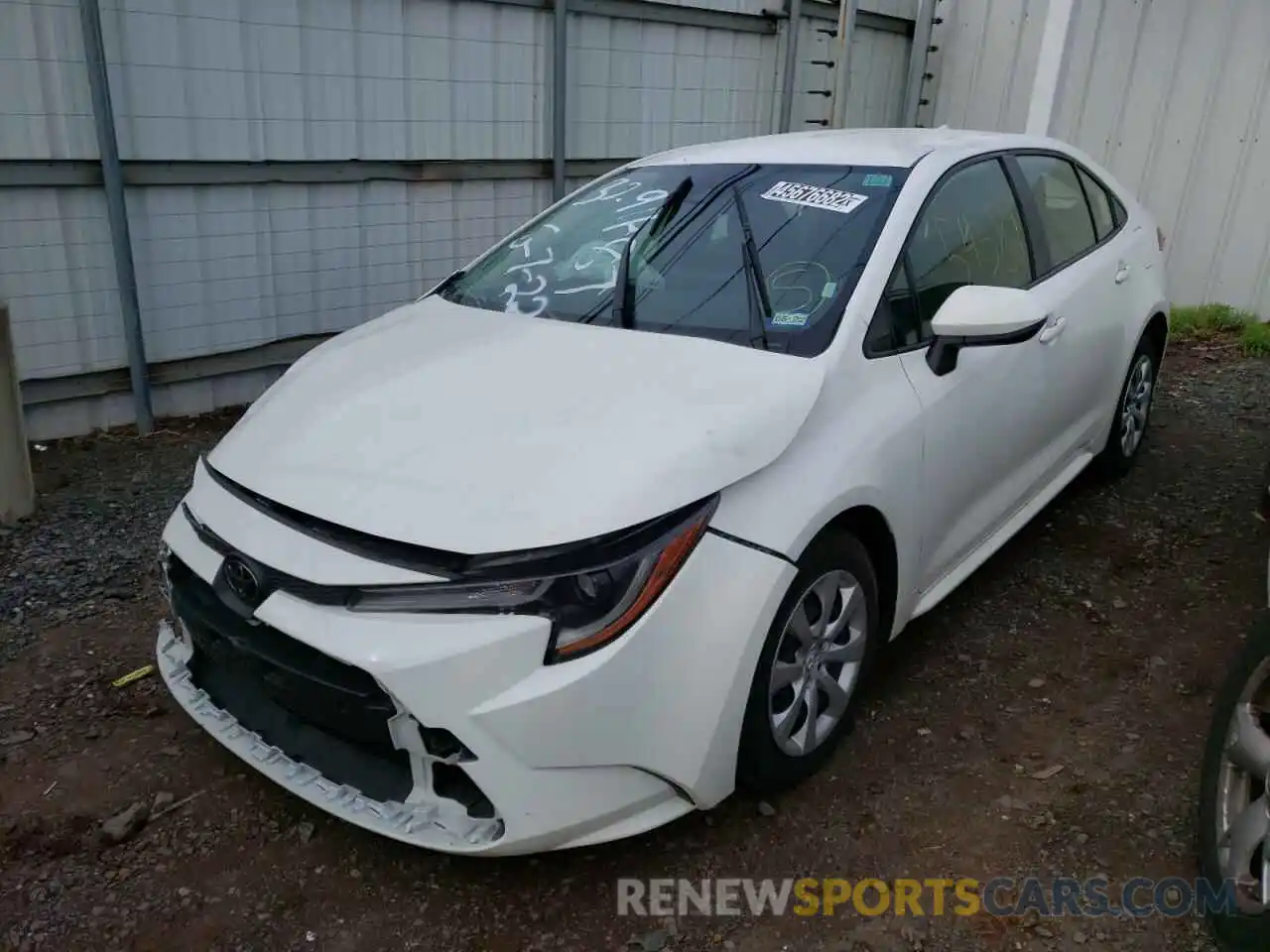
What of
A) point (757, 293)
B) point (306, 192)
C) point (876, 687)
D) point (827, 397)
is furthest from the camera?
point (306, 192)

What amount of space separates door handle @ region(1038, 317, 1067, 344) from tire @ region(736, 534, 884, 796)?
127 cm

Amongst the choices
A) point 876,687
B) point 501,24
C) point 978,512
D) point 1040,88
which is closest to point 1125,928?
point 876,687

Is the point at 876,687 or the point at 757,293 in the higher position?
the point at 757,293

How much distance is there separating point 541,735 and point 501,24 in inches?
201

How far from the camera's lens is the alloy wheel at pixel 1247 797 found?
82.0 inches

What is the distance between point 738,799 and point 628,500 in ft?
3.29

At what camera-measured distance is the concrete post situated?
4.03 meters

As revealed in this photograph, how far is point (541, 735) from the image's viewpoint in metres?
2.04

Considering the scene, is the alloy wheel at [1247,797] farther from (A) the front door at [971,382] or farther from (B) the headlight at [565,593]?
(B) the headlight at [565,593]

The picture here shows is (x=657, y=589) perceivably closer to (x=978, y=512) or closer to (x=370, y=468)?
(x=370, y=468)

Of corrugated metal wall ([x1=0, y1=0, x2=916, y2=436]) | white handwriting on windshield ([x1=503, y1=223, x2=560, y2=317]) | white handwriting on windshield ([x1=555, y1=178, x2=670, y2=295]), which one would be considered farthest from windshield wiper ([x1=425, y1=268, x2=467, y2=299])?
corrugated metal wall ([x1=0, y1=0, x2=916, y2=436])

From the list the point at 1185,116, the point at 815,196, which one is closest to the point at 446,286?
the point at 815,196

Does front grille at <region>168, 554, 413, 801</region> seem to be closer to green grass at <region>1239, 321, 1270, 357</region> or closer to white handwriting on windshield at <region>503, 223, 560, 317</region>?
white handwriting on windshield at <region>503, 223, 560, 317</region>

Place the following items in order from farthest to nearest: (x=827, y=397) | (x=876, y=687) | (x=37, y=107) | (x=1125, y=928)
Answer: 1. (x=37, y=107)
2. (x=876, y=687)
3. (x=827, y=397)
4. (x=1125, y=928)
